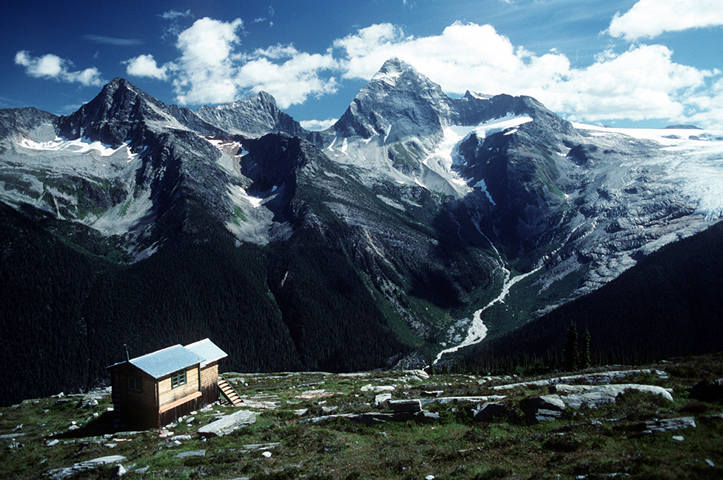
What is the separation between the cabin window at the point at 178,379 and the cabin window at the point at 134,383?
293 cm

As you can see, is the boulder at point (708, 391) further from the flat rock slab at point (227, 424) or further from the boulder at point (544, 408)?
the flat rock slab at point (227, 424)

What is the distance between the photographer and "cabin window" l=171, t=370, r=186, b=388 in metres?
42.4

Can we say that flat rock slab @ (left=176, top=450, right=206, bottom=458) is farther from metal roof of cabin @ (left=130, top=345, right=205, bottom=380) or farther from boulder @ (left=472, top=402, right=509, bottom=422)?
boulder @ (left=472, top=402, right=509, bottom=422)

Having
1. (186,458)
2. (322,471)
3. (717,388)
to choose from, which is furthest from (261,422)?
(717,388)

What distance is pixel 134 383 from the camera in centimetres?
4156

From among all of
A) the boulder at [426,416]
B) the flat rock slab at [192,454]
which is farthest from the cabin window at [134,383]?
the boulder at [426,416]

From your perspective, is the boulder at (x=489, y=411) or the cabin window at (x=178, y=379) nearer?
the boulder at (x=489, y=411)

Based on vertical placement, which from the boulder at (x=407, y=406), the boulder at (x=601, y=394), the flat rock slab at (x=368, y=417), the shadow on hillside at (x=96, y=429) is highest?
the boulder at (x=601, y=394)

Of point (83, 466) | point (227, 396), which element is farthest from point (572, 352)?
point (83, 466)

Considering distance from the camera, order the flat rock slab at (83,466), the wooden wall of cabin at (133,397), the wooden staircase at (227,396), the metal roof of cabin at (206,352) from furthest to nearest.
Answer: the wooden staircase at (227,396)
the metal roof of cabin at (206,352)
the wooden wall of cabin at (133,397)
the flat rock slab at (83,466)

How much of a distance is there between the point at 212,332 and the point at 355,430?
500 feet

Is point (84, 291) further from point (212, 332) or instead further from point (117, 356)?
point (212, 332)

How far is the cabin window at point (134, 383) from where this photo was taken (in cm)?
4112

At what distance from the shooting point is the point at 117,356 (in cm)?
15400
